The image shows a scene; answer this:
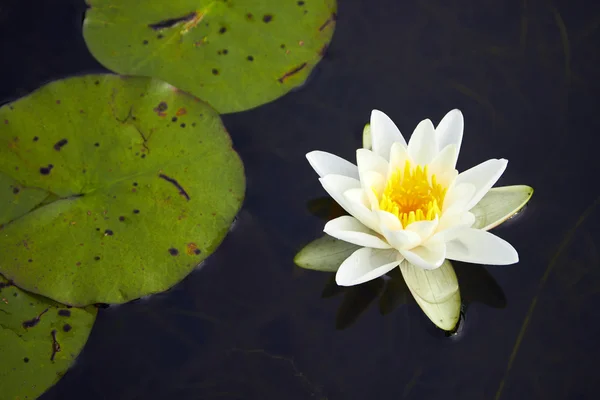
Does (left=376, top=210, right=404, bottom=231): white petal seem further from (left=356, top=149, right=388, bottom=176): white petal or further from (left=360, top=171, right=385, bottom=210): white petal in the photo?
(left=356, top=149, right=388, bottom=176): white petal

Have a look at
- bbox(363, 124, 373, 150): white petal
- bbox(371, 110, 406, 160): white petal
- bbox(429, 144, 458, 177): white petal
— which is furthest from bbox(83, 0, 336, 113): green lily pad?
bbox(429, 144, 458, 177): white petal

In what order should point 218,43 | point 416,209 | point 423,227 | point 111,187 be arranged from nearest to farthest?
point 423,227 → point 416,209 → point 111,187 → point 218,43

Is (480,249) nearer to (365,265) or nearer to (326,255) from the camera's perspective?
(365,265)

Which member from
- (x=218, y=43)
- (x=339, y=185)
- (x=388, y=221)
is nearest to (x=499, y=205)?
(x=388, y=221)

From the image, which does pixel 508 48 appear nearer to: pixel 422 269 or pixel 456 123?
pixel 456 123

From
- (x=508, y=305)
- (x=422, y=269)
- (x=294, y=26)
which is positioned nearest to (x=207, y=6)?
(x=294, y=26)
